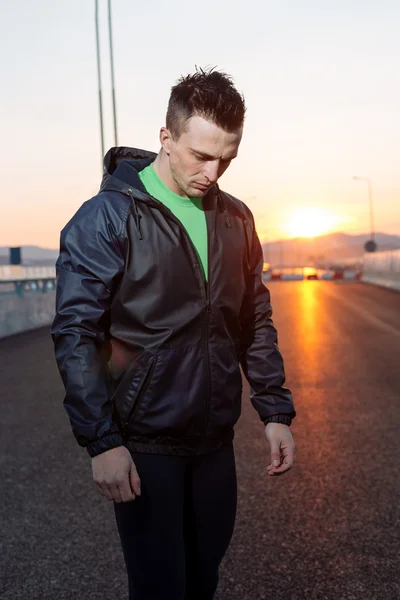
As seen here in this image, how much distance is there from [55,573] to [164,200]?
2445 mm

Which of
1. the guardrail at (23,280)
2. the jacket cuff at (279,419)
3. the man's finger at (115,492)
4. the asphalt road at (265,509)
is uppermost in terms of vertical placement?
the guardrail at (23,280)

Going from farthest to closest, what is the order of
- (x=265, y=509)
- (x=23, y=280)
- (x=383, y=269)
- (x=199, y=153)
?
(x=383, y=269) → (x=23, y=280) → (x=265, y=509) → (x=199, y=153)

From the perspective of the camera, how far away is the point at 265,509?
515 cm

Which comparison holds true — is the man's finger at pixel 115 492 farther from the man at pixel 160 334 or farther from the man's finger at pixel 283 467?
the man's finger at pixel 283 467

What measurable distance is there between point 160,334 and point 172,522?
1.99 feet

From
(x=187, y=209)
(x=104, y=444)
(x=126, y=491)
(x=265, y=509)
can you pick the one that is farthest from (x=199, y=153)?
(x=265, y=509)

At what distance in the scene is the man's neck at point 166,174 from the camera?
2.60 m

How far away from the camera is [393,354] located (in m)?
12.9

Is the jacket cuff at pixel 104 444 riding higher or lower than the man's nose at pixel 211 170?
lower

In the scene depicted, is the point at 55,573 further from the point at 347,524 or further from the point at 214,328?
the point at 214,328

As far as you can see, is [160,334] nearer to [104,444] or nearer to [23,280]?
[104,444]

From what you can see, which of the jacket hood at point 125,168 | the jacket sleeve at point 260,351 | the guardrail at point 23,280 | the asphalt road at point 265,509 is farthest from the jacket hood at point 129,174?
the guardrail at point 23,280

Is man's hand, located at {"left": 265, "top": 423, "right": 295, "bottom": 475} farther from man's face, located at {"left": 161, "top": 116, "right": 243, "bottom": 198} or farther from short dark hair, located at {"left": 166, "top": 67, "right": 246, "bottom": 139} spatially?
short dark hair, located at {"left": 166, "top": 67, "right": 246, "bottom": 139}

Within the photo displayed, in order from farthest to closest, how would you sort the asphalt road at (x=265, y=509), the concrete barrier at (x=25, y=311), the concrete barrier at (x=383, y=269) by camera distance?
the concrete barrier at (x=383, y=269), the concrete barrier at (x=25, y=311), the asphalt road at (x=265, y=509)
